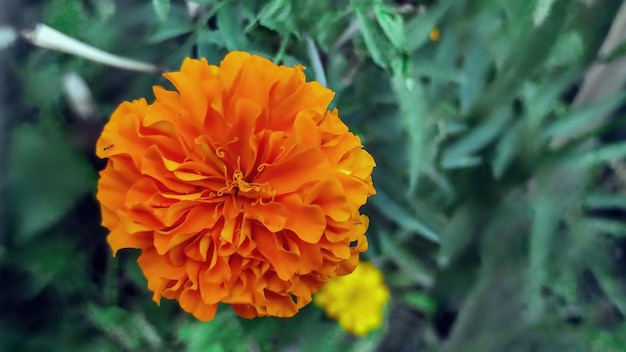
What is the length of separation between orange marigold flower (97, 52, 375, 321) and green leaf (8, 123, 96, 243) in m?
0.22

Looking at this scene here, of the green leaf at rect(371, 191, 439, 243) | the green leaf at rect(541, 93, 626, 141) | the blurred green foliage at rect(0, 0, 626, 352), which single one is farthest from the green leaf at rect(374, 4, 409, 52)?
the green leaf at rect(541, 93, 626, 141)

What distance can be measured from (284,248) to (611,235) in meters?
0.63

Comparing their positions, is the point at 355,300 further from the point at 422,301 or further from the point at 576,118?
the point at 576,118

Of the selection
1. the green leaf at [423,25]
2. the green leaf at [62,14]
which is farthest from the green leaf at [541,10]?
the green leaf at [62,14]

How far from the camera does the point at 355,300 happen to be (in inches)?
27.5

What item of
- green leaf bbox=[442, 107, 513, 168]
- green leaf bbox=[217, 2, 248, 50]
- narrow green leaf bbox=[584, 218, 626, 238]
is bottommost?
narrow green leaf bbox=[584, 218, 626, 238]

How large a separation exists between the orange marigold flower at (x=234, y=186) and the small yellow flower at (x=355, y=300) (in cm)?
32

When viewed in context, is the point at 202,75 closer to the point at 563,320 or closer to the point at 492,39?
the point at 492,39

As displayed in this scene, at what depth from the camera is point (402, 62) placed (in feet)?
1.44

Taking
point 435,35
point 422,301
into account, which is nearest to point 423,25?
point 435,35

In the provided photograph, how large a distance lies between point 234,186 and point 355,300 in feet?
1.21

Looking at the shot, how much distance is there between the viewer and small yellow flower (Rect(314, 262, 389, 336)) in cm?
69

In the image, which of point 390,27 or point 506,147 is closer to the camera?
point 390,27

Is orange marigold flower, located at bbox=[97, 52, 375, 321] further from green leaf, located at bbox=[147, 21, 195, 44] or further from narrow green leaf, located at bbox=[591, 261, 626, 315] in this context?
narrow green leaf, located at bbox=[591, 261, 626, 315]
